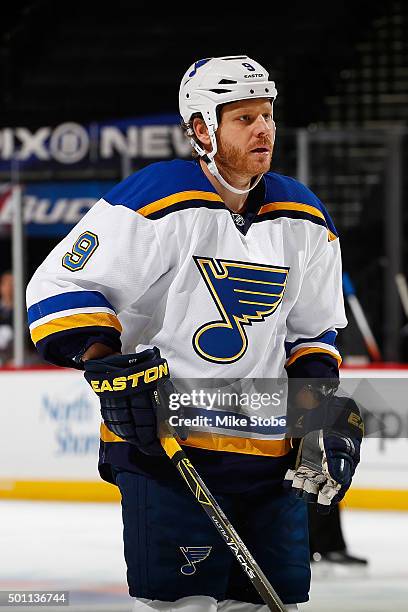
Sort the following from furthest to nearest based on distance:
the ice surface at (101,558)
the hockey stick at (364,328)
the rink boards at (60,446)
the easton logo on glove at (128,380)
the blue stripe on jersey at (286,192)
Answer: the hockey stick at (364,328) < the rink boards at (60,446) < the ice surface at (101,558) < the blue stripe on jersey at (286,192) < the easton logo on glove at (128,380)

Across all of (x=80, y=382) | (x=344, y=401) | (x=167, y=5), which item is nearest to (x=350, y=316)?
(x=80, y=382)

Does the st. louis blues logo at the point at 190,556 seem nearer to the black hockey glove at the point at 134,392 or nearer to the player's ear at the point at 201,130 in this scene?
the black hockey glove at the point at 134,392

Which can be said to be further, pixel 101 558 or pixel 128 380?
pixel 101 558

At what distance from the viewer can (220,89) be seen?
1.83 metres

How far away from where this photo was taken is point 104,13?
10.2m

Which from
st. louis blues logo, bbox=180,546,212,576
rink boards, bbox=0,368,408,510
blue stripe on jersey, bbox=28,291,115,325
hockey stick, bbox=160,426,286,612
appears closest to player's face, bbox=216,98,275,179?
blue stripe on jersey, bbox=28,291,115,325

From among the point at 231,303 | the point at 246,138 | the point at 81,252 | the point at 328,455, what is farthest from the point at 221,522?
the point at 246,138

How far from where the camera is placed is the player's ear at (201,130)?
1854 millimetres

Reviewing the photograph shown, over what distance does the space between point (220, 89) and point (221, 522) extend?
0.62 meters

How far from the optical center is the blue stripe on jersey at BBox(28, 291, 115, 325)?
1.74 meters

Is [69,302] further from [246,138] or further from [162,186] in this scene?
[246,138]

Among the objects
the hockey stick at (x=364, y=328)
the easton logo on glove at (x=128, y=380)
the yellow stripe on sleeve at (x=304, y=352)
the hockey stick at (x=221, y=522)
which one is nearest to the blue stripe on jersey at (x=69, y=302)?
the easton logo on glove at (x=128, y=380)

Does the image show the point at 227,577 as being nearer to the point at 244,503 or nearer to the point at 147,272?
the point at 244,503

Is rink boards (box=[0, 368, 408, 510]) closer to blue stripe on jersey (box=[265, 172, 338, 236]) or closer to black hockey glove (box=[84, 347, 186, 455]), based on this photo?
blue stripe on jersey (box=[265, 172, 338, 236])
